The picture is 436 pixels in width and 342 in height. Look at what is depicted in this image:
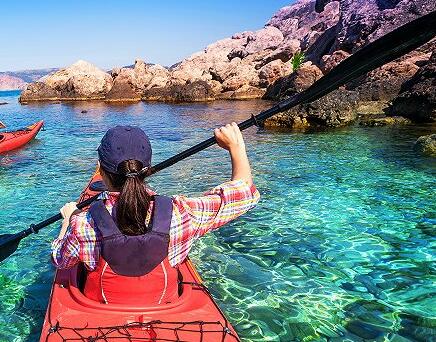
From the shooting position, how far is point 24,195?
9.34 metres

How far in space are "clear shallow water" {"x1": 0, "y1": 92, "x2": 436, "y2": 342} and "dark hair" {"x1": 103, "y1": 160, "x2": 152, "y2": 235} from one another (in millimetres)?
2311

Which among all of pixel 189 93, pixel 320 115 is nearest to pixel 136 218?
pixel 320 115

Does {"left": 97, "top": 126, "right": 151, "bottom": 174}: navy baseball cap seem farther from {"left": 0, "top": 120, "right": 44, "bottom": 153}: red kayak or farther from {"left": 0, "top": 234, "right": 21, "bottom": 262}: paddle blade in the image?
{"left": 0, "top": 120, "right": 44, "bottom": 153}: red kayak

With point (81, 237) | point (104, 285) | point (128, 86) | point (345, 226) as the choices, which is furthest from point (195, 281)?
point (128, 86)

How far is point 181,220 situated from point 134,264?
0.39 meters

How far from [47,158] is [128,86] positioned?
32.8 metres

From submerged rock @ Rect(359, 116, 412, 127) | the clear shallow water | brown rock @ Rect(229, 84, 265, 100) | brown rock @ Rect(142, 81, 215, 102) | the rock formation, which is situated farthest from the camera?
the rock formation

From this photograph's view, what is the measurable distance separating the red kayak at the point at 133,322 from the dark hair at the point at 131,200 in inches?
28.5

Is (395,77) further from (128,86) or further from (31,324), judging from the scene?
(128,86)

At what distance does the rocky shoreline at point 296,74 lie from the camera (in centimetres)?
1786

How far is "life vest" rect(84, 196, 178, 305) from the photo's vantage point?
95.6 inches

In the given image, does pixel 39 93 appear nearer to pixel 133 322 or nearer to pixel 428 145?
pixel 428 145

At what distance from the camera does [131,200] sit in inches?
93.4

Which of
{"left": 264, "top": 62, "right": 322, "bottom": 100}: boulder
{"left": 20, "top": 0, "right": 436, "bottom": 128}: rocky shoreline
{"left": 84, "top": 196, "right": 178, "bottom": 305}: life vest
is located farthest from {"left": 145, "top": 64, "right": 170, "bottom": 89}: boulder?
{"left": 84, "top": 196, "right": 178, "bottom": 305}: life vest
